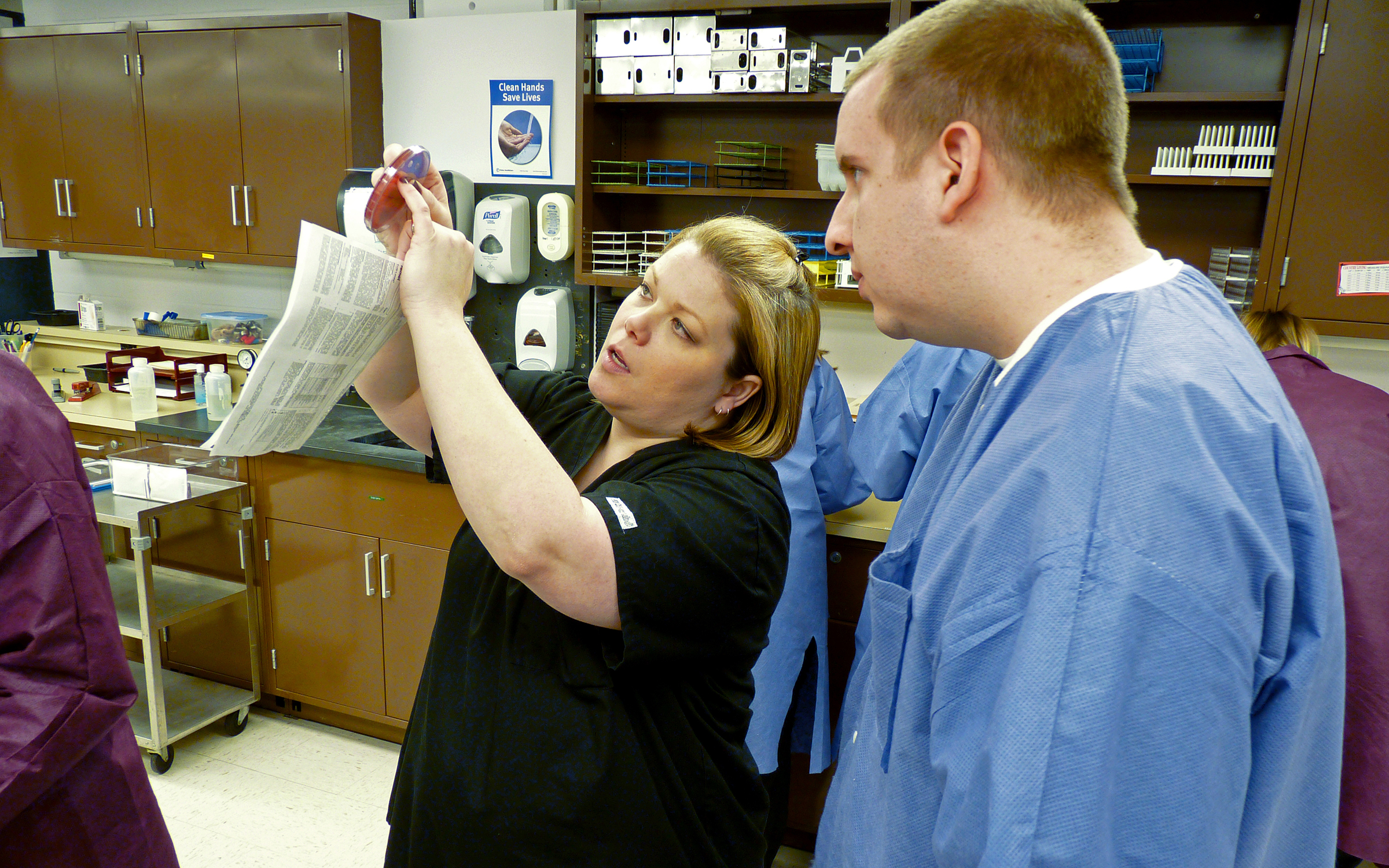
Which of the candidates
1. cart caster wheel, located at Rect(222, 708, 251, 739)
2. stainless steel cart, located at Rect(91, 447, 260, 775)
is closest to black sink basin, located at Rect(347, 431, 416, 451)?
stainless steel cart, located at Rect(91, 447, 260, 775)

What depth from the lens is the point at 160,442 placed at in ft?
10.3

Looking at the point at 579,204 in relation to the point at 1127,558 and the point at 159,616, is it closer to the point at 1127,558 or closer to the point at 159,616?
the point at 159,616

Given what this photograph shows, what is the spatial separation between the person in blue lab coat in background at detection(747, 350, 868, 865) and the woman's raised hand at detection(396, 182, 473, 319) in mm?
1229

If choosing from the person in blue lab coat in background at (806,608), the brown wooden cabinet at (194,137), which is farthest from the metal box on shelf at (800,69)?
the brown wooden cabinet at (194,137)

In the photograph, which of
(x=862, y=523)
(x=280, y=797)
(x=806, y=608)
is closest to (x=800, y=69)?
(x=862, y=523)

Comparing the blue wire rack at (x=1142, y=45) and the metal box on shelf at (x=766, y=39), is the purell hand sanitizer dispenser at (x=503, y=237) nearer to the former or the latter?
the metal box on shelf at (x=766, y=39)

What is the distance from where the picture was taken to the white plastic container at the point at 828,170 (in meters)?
2.77

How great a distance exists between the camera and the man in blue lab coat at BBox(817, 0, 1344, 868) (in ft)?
1.91

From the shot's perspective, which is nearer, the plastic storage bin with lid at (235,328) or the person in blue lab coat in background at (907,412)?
the person in blue lab coat in background at (907,412)

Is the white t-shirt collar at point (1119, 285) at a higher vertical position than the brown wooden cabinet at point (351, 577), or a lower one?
higher

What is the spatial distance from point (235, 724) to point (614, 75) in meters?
2.51

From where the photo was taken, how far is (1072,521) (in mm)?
597

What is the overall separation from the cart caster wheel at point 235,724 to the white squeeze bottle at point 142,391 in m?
1.13

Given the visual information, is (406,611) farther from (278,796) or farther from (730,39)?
(730,39)
